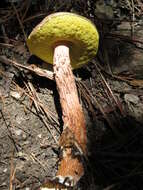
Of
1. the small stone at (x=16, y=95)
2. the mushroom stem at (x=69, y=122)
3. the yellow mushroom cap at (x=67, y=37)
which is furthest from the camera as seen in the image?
the small stone at (x=16, y=95)

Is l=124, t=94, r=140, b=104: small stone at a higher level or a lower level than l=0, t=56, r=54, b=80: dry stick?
lower

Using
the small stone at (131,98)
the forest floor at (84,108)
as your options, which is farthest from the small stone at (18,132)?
the small stone at (131,98)

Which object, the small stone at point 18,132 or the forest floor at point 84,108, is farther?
the small stone at point 18,132

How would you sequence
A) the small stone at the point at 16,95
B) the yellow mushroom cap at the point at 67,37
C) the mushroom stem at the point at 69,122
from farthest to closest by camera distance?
1. the small stone at the point at 16,95
2. the yellow mushroom cap at the point at 67,37
3. the mushroom stem at the point at 69,122

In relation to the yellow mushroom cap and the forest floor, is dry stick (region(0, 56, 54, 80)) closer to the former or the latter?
the forest floor

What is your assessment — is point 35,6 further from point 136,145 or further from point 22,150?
point 136,145

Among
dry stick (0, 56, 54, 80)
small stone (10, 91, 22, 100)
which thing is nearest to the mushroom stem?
dry stick (0, 56, 54, 80)

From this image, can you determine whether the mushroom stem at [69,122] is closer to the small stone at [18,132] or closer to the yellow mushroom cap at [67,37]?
the yellow mushroom cap at [67,37]

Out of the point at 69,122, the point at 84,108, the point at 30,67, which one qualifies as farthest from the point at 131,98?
the point at 30,67
